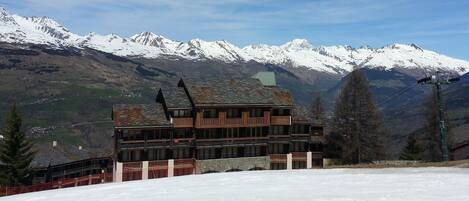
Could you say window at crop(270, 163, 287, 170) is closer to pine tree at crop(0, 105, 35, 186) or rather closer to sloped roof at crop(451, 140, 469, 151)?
sloped roof at crop(451, 140, 469, 151)

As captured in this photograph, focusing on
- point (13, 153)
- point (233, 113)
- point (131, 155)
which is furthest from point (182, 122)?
point (13, 153)

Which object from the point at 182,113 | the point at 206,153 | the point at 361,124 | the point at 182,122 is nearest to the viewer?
the point at 182,122

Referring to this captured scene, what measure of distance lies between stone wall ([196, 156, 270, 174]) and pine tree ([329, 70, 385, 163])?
12052mm

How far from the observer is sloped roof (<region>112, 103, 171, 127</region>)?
6109 cm

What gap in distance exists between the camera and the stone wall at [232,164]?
66.1 meters

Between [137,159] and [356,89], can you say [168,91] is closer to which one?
[137,159]

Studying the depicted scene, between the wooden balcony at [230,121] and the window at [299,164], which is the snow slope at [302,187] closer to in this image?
the wooden balcony at [230,121]

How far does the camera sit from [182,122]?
213ft

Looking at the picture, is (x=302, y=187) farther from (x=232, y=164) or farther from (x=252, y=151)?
(x=252, y=151)

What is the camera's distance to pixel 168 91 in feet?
219

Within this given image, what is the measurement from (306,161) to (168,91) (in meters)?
21.9

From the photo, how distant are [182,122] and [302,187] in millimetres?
35413

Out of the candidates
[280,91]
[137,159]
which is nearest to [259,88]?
[280,91]

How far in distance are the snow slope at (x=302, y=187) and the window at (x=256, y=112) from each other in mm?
27571
